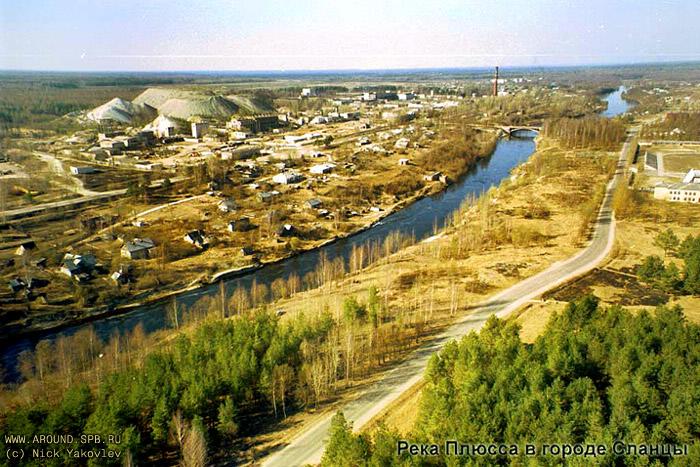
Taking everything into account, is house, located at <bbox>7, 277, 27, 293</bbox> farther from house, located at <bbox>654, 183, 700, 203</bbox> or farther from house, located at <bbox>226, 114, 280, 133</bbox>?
house, located at <bbox>226, 114, 280, 133</bbox>

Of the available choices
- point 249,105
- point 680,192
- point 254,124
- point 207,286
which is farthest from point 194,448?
point 249,105

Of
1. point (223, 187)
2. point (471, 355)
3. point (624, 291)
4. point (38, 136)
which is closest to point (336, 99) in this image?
point (38, 136)

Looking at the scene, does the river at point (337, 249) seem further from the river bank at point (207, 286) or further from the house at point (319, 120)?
the house at point (319, 120)

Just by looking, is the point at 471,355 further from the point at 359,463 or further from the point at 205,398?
the point at 205,398

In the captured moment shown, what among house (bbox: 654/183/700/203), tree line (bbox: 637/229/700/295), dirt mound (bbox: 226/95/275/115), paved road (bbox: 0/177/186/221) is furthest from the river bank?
dirt mound (bbox: 226/95/275/115)

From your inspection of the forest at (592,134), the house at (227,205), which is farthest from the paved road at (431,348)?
the forest at (592,134)
